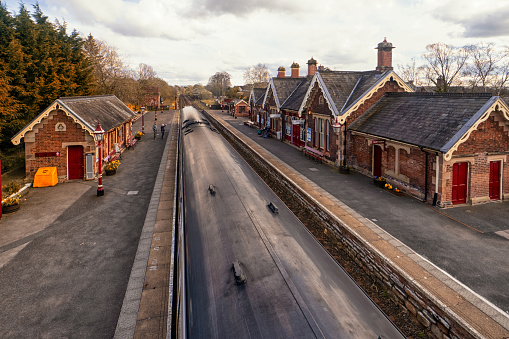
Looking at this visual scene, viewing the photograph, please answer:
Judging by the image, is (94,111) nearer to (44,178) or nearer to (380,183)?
(44,178)

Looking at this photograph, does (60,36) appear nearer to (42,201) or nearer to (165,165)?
(165,165)

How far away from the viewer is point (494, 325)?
20.7ft

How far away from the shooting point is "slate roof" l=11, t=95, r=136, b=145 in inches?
710

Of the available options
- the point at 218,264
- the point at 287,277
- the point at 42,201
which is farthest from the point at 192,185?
the point at 42,201

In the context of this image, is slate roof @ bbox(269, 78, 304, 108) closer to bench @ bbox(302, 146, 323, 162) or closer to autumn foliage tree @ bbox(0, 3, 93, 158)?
bench @ bbox(302, 146, 323, 162)

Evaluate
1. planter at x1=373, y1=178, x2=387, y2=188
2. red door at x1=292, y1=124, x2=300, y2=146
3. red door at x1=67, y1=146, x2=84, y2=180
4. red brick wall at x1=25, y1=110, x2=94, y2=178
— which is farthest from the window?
red door at x1=67, y1=146, x2=84, y2=180

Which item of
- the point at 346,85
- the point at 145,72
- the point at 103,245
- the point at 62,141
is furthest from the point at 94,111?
the point at 145,72

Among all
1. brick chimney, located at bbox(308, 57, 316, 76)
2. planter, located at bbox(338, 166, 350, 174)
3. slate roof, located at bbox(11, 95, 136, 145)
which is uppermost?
brick chimney, located at bbox(308, 57, 316, 76)

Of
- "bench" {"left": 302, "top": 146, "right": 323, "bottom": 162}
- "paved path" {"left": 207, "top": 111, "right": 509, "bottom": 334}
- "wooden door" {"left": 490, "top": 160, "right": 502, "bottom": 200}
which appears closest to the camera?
"paved path" {"left": 207, "top": 111, "right": 509, "bottom": 334}

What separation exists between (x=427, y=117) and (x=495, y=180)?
13.8 feet

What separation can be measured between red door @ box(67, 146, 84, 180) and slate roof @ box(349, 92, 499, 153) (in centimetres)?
1744

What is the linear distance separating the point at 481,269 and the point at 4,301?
13.0 meters

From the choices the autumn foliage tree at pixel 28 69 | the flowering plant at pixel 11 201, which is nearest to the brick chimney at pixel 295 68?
the autumn foliage tree at pixel 28 69

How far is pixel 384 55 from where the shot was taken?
78.0ft
